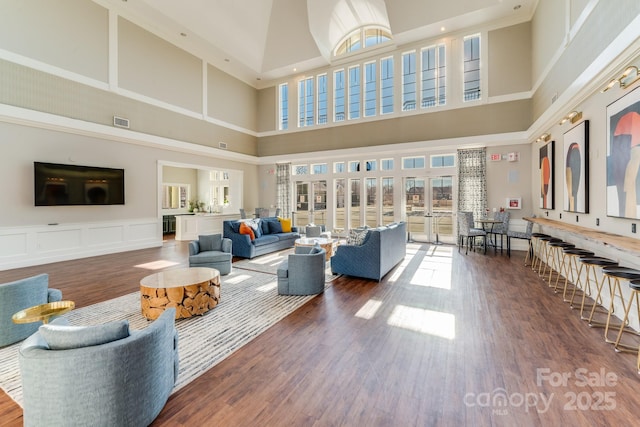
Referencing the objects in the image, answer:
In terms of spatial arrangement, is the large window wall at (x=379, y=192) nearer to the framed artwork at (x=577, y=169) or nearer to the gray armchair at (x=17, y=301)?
the framed artwork at (x=577, y=169)

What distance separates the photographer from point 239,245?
21.4 feet

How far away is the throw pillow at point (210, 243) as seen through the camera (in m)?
5.34

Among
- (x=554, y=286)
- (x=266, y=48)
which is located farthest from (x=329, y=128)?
(x=554, y=286)

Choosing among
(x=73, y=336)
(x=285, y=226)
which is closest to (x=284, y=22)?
(x=285, y=226)

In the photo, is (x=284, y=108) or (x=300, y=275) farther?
(x=284, y=108)

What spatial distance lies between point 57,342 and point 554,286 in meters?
6.06

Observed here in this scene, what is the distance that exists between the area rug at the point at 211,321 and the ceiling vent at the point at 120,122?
5.20m

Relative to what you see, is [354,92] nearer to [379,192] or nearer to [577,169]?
[379,192]

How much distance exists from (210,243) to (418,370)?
4329 millimetres

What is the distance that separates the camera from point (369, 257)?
4758 millimetres

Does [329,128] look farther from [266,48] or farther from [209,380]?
[209,380]

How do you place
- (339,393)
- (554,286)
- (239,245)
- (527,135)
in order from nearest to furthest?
(339,393), (554,286), (239,245), (527,135)

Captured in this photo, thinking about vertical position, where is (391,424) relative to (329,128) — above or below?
below

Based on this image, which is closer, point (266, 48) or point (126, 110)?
point (126, 110)
